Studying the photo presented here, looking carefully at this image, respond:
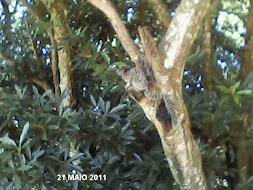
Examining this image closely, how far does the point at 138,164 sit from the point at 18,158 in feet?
1.77

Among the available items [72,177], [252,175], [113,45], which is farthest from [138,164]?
[113,45]

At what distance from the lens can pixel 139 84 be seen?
129 centimetres

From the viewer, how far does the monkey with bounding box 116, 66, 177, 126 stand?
1300mm

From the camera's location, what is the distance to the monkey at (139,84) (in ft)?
4.26

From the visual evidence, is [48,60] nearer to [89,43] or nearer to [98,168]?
[89,43]

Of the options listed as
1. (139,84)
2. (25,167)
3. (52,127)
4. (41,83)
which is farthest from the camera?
(41,83)

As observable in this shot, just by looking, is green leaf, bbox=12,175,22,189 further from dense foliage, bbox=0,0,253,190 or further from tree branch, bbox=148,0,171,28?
tree branch, bbox=148,0,171,28

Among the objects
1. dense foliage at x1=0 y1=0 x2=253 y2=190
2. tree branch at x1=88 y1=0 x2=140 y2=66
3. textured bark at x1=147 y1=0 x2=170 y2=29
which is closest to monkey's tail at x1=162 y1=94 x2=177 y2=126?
tree branch at x1=88 y1=0 x2=140 y2=66

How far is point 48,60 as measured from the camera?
7.75 ft

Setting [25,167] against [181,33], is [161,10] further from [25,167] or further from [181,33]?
[25,167]

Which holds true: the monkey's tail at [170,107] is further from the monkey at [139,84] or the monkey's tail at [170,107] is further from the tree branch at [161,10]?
the tree branch at [161,10]

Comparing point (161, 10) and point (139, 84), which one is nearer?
point (139, 84)

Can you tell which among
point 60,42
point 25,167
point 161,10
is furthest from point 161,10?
point 25,167

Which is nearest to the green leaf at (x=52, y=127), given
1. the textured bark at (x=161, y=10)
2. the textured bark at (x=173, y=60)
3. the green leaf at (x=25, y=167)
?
→ the green leaf at (x=25, y=167)
